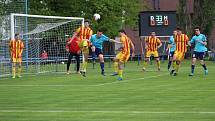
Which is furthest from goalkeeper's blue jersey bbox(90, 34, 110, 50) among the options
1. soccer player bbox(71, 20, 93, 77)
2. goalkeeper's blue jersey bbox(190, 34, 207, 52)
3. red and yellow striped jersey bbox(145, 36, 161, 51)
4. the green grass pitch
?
the green grass pitch

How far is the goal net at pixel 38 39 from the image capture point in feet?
96.7

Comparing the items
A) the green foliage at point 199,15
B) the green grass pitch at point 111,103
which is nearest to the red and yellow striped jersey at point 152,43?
the green grass pitch at point 111,103

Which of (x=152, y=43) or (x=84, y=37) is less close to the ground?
(x=84, y=37)

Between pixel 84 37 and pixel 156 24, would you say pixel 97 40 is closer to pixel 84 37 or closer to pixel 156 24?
pixel 84 37

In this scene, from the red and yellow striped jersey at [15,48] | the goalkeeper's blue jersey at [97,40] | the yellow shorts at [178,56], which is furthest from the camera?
the red and yellow striped jersey at [15,48]

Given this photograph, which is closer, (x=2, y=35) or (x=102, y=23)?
(x=2, y=35)

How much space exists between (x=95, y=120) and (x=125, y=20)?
51.1 metres

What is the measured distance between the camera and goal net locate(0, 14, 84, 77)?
29.5m

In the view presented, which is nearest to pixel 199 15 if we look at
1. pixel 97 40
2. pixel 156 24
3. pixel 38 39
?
pixel 156 24

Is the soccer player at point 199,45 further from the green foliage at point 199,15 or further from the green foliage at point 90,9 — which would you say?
the green foliage at point 199,15

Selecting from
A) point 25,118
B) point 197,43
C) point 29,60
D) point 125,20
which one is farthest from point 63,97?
point 125,20

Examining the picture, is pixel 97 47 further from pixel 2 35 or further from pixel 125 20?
pixel 125 20

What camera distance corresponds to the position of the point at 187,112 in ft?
37.3

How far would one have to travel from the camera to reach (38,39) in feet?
106
